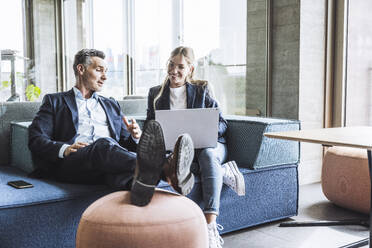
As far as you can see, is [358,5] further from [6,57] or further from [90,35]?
[6,57]

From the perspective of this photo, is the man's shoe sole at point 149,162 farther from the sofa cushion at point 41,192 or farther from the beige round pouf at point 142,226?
the sofa cushion at point 41,192

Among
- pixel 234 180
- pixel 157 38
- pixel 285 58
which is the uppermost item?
pixel 157 38

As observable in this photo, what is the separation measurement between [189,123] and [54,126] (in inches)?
30.7

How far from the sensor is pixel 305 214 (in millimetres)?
2844

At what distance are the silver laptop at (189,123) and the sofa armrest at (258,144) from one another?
15.2 inches

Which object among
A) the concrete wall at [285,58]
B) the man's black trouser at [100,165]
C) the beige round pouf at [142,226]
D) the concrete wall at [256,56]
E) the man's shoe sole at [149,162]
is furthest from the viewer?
the concrete wall at [256,56]

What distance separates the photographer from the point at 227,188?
2.36m

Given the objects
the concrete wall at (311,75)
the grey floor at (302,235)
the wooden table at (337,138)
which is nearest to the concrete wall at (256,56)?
the concrete wall at (311,75)

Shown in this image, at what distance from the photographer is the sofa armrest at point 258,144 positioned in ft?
8.18

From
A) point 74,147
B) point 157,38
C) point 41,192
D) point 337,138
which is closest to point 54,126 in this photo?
point 74,147

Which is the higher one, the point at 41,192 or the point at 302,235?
the point at 41,192

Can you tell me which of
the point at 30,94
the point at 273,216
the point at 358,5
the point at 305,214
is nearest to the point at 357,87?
the point at 358,5

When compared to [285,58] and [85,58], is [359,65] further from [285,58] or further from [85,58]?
[85,58]

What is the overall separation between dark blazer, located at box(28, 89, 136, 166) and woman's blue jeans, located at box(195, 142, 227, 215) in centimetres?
46
